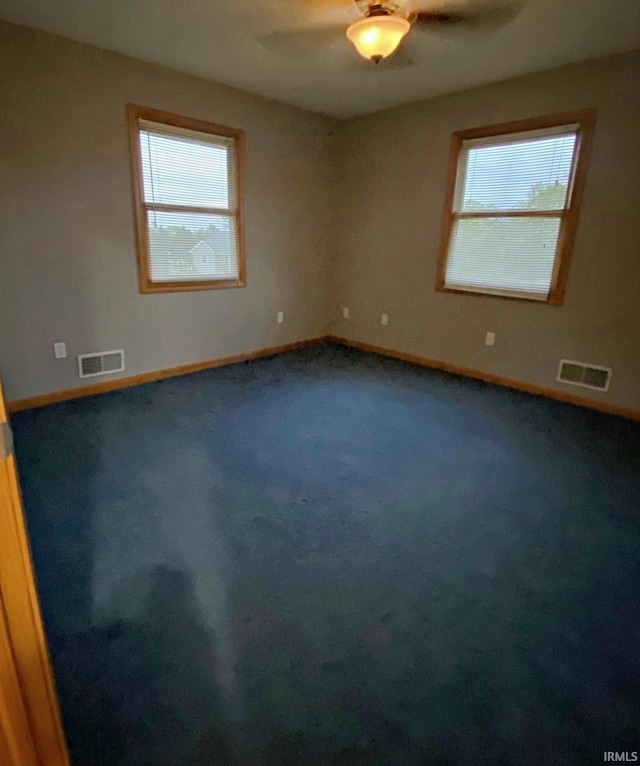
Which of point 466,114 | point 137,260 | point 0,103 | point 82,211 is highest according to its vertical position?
point 466,114

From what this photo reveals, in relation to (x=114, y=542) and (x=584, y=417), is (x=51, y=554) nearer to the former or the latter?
(x=114, y=542)

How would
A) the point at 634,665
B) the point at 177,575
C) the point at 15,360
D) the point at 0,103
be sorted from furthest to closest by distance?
the point at 15,360, the point at 0,103, the point at 177,575, the point at 634,665

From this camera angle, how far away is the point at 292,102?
4.42 metres

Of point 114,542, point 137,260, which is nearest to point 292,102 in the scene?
point 137,260

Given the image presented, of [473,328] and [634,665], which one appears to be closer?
[634,665]

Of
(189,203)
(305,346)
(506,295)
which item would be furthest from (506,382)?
(189,203)

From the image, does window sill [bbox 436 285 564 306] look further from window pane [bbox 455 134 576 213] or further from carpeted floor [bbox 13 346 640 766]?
carpeted floor [bbox 13 346 640 766]

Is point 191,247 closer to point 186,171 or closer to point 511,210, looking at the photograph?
point 186,171

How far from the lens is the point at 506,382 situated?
4.20 m

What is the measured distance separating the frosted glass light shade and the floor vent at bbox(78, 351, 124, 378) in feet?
9.38

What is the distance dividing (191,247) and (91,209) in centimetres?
91

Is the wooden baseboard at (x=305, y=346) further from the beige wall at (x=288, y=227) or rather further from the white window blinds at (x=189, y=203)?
the white window blinds at (x=189, y=203)

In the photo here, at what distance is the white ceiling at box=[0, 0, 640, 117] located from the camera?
2619 mm

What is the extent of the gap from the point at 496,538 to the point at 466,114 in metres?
3.67
